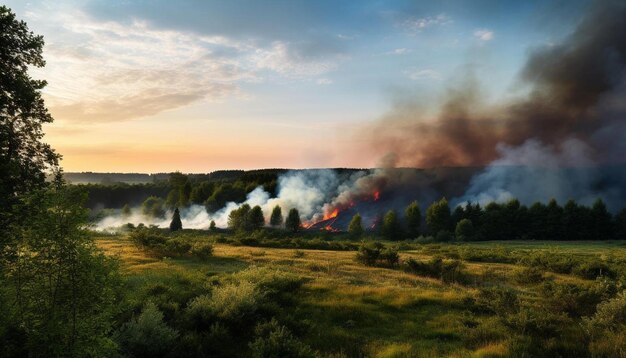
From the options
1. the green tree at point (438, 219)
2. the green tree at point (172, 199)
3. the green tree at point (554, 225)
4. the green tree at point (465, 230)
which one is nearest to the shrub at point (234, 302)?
A: the green tree at point (465, 230)

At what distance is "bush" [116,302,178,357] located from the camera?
1368 cm

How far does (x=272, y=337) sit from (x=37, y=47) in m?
18.9

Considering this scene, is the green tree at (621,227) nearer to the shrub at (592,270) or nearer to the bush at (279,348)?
the shrub at (592,270)

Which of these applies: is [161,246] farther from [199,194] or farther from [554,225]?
[199,194]

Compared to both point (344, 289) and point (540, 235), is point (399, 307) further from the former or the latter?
point (540, 235)

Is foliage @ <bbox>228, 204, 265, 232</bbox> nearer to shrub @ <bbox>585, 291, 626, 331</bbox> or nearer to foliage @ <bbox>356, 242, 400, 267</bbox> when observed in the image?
foliage @ <bbox>356, 242, 400, 267</bbox>

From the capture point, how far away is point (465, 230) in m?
100

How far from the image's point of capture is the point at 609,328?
15.9 meters

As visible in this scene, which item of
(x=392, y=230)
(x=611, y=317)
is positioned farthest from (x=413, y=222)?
(x=611, y=317)

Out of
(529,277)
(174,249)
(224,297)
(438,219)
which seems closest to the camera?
(224,297)

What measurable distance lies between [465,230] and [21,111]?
98.4m

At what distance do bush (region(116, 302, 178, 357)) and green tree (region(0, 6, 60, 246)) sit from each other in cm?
883

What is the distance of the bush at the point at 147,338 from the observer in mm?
13680

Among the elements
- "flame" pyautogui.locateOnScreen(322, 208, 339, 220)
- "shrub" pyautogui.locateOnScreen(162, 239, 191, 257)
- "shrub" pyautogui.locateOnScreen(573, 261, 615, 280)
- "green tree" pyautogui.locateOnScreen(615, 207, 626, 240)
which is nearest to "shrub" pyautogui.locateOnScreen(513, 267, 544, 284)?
"shrub" pyautogui.locateOnScreen(573, 261, 615, 280)
